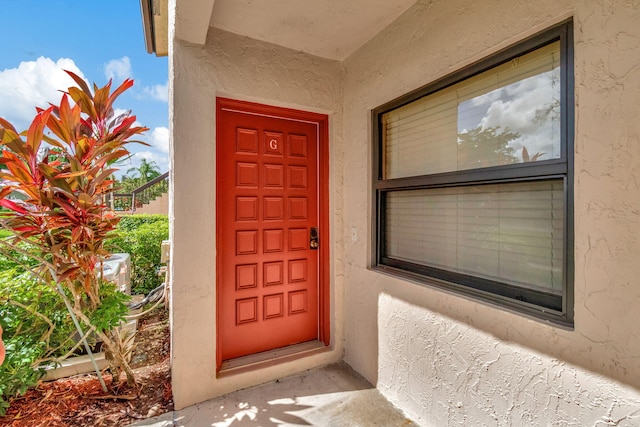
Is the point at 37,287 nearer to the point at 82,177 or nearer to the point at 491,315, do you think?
the point at 82,177

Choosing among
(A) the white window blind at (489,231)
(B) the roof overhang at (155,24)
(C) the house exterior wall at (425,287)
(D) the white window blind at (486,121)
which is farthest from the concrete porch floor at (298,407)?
(B) the roof overhang at (155,24)

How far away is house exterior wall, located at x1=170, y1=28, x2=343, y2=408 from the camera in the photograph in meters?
2.27

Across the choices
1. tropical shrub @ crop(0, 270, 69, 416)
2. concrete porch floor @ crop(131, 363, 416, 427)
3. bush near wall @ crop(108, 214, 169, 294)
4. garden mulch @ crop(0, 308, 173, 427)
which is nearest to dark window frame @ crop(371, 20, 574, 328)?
concrete porch floor @ crop(131, 363, 416, 427)

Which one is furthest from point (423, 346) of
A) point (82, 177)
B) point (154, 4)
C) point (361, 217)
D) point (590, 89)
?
point (154, 4)

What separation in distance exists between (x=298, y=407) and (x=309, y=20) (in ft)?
10.2

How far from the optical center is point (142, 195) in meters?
8.96

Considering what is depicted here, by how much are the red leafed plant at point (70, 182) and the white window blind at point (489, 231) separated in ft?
7.49

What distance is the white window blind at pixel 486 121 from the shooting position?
4.89 ft

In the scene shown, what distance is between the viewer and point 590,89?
1261 mm

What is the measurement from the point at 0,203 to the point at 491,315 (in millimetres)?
3128

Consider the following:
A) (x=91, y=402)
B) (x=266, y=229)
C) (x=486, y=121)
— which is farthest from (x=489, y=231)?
(x=91, y=402)

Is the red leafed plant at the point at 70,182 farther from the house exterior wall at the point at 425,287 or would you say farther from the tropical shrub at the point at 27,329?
the house exterior wall at the point at 425,287

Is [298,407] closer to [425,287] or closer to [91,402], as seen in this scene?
[425,287]

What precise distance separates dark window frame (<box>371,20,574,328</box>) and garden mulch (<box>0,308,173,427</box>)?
2.16m
